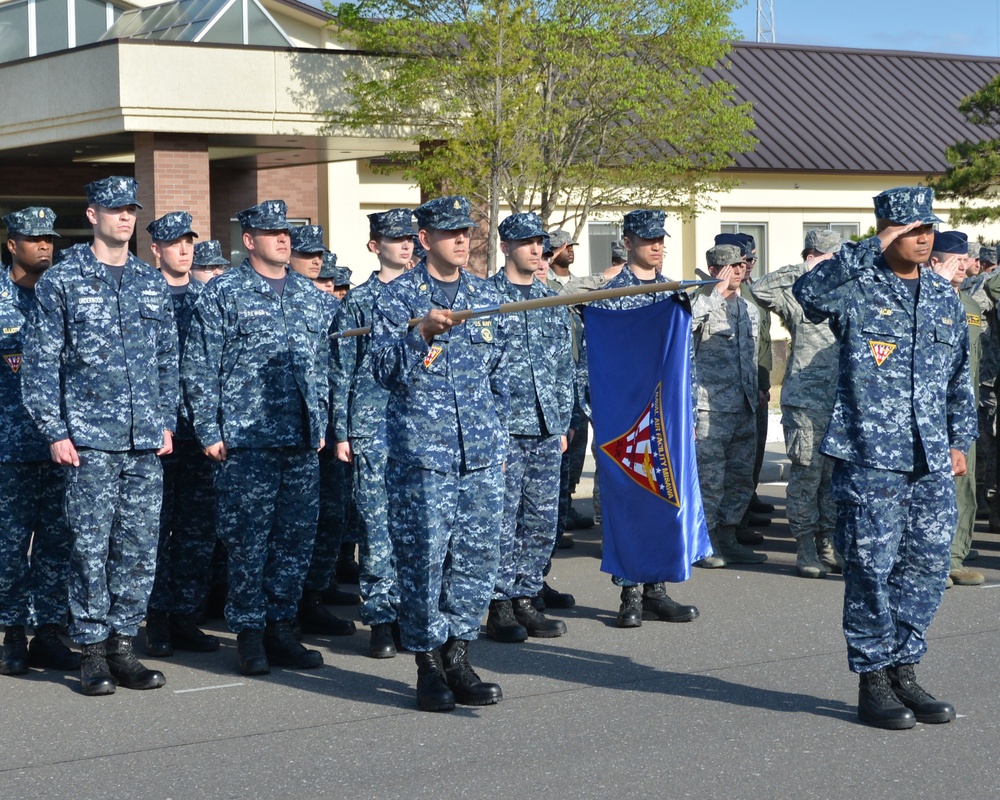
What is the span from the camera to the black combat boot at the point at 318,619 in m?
8.11

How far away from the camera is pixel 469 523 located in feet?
21.1

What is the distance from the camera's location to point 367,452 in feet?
25.3

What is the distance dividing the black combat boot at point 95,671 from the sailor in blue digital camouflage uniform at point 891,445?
3.32 meters

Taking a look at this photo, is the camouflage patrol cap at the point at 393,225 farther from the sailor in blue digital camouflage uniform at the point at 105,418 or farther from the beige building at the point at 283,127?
the beige building at the point at 283,127

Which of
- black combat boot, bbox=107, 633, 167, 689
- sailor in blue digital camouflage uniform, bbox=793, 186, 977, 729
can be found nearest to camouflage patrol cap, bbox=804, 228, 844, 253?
sailor in blue digital camouflage uniform, bbox=793, 186, 977, 729

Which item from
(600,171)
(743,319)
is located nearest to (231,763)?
(743,319)

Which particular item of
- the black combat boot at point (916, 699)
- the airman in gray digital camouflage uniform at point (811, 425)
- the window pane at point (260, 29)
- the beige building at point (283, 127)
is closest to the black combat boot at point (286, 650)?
the black combat boot at point (916, 699)

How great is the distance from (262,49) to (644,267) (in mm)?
13419

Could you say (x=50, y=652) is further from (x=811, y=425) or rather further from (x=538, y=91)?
(x=538, y=91)

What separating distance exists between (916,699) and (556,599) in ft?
9.72

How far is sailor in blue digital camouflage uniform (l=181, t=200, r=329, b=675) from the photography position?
7.23 meters

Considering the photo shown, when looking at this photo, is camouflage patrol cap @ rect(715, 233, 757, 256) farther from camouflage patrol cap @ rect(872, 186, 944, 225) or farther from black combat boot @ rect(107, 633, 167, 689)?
black combat boot @ rect(107, 633, 167, 689)

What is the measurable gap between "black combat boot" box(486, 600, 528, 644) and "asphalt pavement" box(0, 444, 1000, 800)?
0.27 ft

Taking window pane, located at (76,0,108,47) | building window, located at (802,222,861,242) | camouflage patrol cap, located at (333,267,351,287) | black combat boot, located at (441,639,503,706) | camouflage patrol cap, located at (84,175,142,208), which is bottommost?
black combat boot, located at (441,639,503,706)
